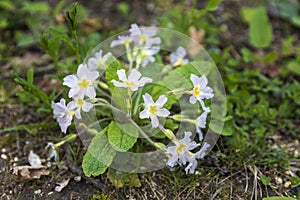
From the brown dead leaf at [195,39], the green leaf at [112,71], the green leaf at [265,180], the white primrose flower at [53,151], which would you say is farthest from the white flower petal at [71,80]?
the brown dead leaf at [195,39]

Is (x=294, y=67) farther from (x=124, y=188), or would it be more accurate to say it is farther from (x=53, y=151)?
(x=53, y=151)

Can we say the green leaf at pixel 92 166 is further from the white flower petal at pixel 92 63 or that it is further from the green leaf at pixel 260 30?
the green leaf at pixel 260 30

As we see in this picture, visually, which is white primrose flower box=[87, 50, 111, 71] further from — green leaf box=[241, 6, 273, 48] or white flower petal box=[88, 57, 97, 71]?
green leaf box=[241, 6, 273, 48]

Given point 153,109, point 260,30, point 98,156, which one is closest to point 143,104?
point 153,109

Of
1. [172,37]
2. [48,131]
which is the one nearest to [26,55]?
[48,131]

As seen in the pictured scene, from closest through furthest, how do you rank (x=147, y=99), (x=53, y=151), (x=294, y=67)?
(x=147, y=99) < (x=53, y=151) < (x=294, y=67)

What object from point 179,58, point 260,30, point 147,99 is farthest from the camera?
point 260,30
